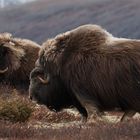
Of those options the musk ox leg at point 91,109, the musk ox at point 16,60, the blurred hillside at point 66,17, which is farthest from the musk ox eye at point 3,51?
the blurred hillside at point 66,17

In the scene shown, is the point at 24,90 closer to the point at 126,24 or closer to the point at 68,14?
A: the point at 126,24

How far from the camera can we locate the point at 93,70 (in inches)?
326

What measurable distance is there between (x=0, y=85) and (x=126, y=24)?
103 ft

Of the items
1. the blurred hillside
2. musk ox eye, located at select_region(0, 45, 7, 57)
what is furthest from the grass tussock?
the blurred hillside

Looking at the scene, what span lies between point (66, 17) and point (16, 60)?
124ft

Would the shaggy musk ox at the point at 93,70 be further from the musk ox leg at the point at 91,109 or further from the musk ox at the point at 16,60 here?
the musk ox at the point at 16,60

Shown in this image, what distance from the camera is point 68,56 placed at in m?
8.48

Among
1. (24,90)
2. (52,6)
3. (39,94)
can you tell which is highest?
(39,94)

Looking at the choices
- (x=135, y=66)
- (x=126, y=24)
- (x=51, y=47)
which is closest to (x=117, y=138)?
(x=135, y=66)

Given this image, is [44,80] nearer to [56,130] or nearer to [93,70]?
[93,70]

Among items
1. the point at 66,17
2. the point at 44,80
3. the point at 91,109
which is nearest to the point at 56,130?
the point at 91,109

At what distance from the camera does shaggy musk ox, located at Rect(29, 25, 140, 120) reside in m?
8.10

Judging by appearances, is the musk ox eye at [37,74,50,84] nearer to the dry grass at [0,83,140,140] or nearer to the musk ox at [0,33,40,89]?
the dry grass at [0,83,140,140]

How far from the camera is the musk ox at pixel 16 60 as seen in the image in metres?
11.7
